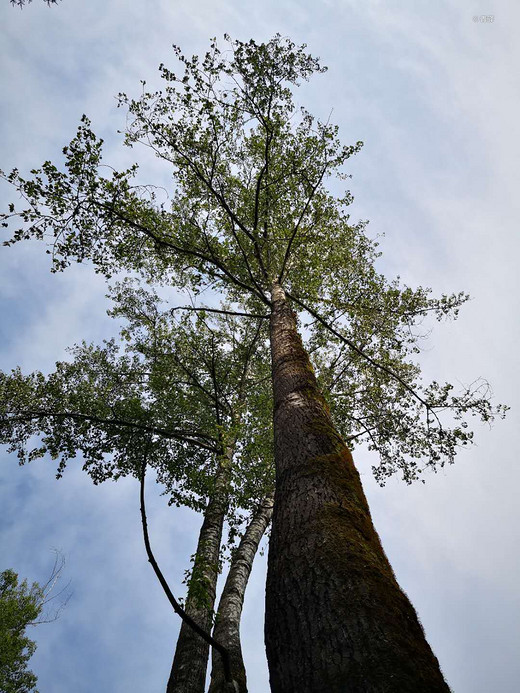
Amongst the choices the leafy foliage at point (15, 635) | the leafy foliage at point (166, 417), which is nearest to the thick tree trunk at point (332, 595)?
the leafy foliage at point (166, 417)

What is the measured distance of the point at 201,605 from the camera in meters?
4.33

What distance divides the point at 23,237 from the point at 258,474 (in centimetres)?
678

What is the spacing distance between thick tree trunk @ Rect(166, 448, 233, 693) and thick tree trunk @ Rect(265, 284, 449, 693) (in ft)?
7.49

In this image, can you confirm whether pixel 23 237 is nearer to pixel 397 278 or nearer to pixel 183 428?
pixel 183 428

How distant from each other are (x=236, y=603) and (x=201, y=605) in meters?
2.80

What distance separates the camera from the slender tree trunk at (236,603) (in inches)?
192

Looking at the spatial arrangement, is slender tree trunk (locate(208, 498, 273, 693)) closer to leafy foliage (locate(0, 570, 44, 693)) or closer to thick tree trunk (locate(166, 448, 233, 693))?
thick tree trunk (locate(166, 448, 233, 693))

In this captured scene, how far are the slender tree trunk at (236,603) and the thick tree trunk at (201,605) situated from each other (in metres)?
0.23

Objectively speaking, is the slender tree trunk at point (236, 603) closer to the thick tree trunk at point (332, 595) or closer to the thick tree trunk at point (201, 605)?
the thick tree trunk at point (201, 605)

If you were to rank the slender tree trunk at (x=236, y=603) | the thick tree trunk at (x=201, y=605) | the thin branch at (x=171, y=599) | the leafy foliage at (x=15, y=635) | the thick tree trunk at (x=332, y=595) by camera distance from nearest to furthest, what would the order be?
the thick tree trunk at (x=332, y=595) < the thin branch at (x=171, y=599) < the thick tree trunk at (x=201, y=605) < the slender tree trunk at (x=236, y=603) < the leafy foliage at (x=15, y=635)

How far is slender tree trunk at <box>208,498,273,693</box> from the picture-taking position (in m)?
4.87

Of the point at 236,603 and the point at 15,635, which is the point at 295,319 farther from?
the point at 15,635

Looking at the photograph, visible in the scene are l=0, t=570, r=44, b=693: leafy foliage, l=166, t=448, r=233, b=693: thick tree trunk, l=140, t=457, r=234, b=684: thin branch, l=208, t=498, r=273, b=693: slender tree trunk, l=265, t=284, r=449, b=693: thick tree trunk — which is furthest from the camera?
l=0, t=570, r=44, b=693: leafy foliage

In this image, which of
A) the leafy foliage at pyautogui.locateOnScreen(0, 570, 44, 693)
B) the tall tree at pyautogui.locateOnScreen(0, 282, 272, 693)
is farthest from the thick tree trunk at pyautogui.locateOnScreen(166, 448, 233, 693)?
the leafy foliage at pyautogui.locateOnScreen(0, 570, 44, 693)
